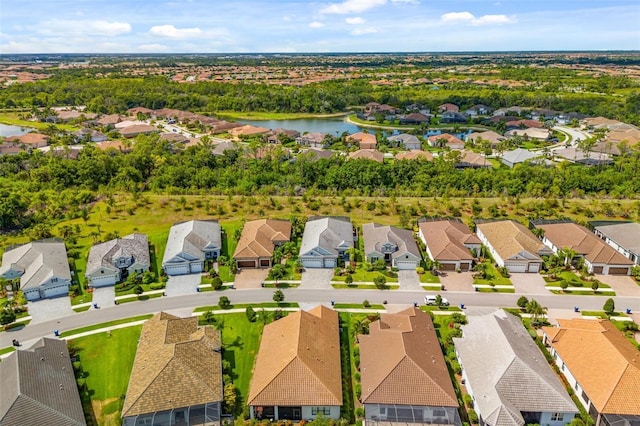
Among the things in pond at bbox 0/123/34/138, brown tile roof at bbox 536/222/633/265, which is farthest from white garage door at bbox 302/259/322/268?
pond at bbox 0/123/34/138

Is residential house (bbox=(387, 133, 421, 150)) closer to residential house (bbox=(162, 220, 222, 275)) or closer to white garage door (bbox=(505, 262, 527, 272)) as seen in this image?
white garage door (bbox=(505, 262, 527, 272))

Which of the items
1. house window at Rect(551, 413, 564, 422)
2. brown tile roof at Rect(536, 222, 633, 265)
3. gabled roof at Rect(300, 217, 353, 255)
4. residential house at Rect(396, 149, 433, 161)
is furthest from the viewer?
residential house at Rect(396, 149, 433, 161)

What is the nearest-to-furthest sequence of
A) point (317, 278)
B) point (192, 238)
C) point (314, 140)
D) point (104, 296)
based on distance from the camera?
point (104, 296) → point (317, 278) → point (192, 238) → point (314, 140)

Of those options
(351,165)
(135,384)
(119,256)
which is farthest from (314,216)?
(135,384)

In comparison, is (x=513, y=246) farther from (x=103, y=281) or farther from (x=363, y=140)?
(x=363, y=140)

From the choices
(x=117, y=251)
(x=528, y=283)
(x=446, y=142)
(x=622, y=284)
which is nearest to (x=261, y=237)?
(x=117, y=251)

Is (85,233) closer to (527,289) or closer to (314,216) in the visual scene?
(314,216)
